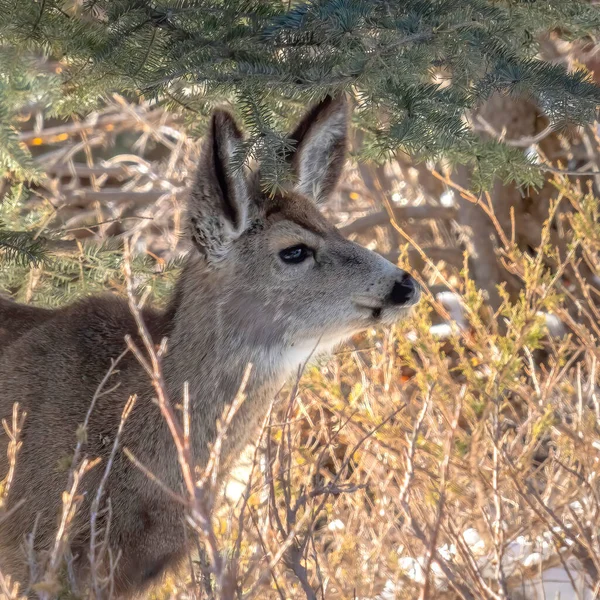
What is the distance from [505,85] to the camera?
3.71 meters

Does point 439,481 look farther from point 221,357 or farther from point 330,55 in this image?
point 330,55

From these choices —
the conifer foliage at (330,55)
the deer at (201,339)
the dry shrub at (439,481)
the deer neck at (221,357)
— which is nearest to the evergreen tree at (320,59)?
the conifer foliage at (330,55)

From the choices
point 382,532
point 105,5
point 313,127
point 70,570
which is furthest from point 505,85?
point 70,570

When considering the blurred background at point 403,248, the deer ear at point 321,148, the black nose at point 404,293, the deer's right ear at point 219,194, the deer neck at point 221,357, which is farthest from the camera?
the deer ear at point 321,148

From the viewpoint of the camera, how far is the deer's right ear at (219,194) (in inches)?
153

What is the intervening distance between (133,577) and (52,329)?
1.11 meters

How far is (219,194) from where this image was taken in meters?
4.14

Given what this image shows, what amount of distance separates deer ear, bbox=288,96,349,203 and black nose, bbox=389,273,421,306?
654 mm

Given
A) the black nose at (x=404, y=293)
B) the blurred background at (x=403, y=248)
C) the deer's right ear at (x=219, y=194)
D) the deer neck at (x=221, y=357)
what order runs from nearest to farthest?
1. the blurred background at (x=403, y=248)
2. the deer's right ear at (x=219, y=194)
3. the deer neck at (x=221, y=357)
4. the black nose at (x=404, y=293)

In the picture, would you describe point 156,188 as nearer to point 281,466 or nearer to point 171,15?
point 171,15

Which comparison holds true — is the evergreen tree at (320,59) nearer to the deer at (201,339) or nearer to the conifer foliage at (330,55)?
the conifer foliage at (330,55)

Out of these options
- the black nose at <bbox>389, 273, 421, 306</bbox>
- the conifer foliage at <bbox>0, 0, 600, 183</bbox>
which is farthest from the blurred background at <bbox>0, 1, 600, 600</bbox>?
the black nose at <bbox>389, 273, 421, 306</bbox>

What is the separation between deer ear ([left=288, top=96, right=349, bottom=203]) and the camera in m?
4.38

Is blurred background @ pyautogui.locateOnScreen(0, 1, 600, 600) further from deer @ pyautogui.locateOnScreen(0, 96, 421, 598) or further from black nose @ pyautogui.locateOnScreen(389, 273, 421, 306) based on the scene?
black nose @ pyautogui.locateOnScreen(389, 273, 421, 306)
